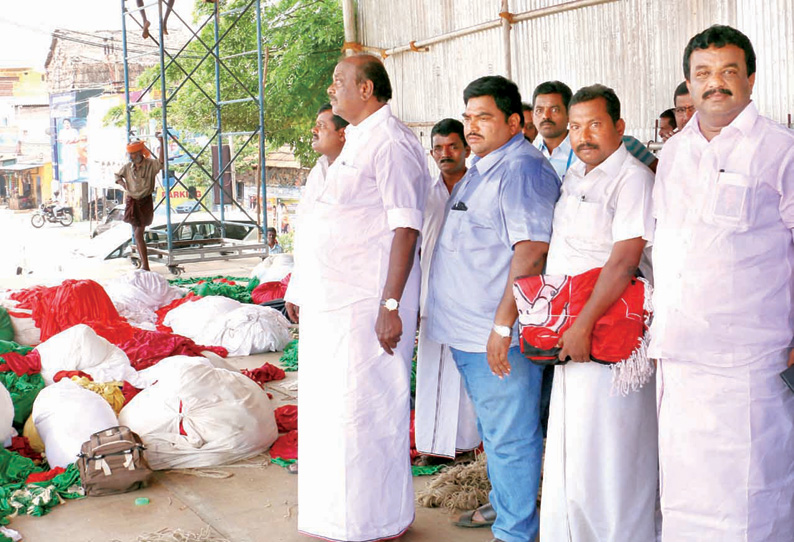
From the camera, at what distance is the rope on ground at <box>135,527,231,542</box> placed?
3.68 metres

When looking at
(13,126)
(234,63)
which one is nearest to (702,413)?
(234,63)

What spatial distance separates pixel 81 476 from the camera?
13.6 ft

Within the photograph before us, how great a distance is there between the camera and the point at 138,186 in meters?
11.8

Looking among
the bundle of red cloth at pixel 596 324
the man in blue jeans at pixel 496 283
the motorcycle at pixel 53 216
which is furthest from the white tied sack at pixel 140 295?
the motorcycle at pixel 53 216

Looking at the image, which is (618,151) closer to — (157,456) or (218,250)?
(157,456)

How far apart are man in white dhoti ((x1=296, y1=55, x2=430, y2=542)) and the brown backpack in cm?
118

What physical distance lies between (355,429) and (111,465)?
1457mm

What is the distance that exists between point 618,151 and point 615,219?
0.27 metres

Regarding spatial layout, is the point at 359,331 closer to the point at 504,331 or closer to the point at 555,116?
the point at 504,331

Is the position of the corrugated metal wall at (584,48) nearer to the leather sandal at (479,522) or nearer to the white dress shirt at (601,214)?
the white dress shirt at (601,214)

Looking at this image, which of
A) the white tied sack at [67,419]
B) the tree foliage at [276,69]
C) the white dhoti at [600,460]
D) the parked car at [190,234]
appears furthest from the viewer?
the tree foliage at [276,69]

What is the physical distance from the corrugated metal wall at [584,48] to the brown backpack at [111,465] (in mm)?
4601

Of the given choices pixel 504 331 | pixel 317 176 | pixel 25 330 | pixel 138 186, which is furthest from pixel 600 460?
pixel 138 186

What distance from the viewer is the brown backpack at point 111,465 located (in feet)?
13.5
